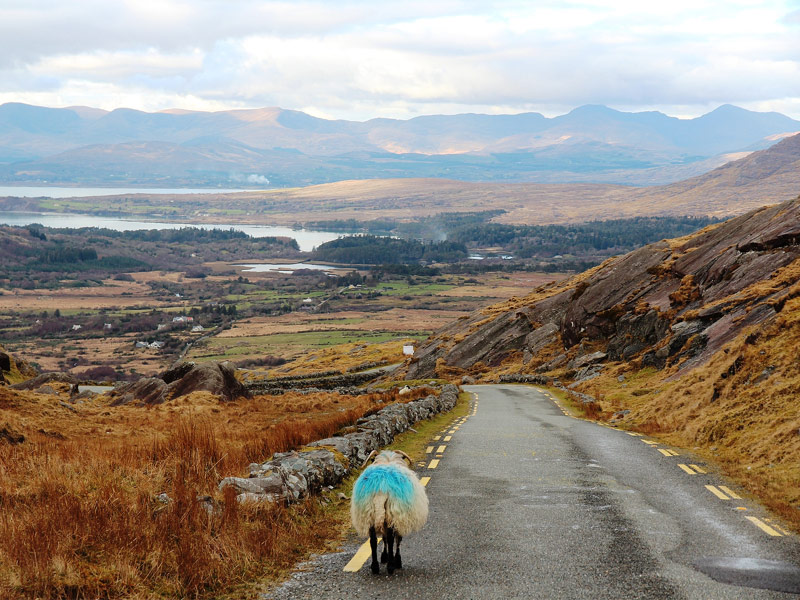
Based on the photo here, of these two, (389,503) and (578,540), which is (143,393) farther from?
(389,503)

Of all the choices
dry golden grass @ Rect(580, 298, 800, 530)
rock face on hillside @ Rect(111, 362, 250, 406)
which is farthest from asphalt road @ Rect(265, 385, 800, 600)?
rock face on hillside @ Rect(111, 362, 250, 406)

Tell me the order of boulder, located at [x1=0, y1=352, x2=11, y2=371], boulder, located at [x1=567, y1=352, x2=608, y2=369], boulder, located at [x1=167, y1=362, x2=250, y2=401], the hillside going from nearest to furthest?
the hillside → boulder, located at [x1=167, y1=362, x2=250, y2=401] → boulder, located at [x1=0, y1=352, x2=11, y2=371] → boulder, located at [x1=567, y1=352, x2=608, y2=369]

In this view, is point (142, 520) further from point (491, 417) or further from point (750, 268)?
point (750, 268)

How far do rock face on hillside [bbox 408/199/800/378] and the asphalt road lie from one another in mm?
13868

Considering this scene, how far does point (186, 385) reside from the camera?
42312 mm

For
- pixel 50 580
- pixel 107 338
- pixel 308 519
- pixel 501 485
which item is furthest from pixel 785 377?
pixel 107 338

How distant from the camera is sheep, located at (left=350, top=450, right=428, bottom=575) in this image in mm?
9047

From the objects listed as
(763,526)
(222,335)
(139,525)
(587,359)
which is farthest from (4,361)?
(222,335)

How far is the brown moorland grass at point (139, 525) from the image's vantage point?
312 inches

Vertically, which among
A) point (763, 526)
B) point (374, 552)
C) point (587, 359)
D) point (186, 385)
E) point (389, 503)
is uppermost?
point (389, 503)

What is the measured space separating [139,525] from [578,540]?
19.7 feet

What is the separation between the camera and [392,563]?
365 inches

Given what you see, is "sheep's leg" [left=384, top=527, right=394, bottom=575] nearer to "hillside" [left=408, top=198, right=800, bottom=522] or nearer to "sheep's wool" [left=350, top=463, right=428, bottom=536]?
"sheep's wool" [left=350, top=463, right=428, bottom=536]

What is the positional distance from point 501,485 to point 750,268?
1101 inches
